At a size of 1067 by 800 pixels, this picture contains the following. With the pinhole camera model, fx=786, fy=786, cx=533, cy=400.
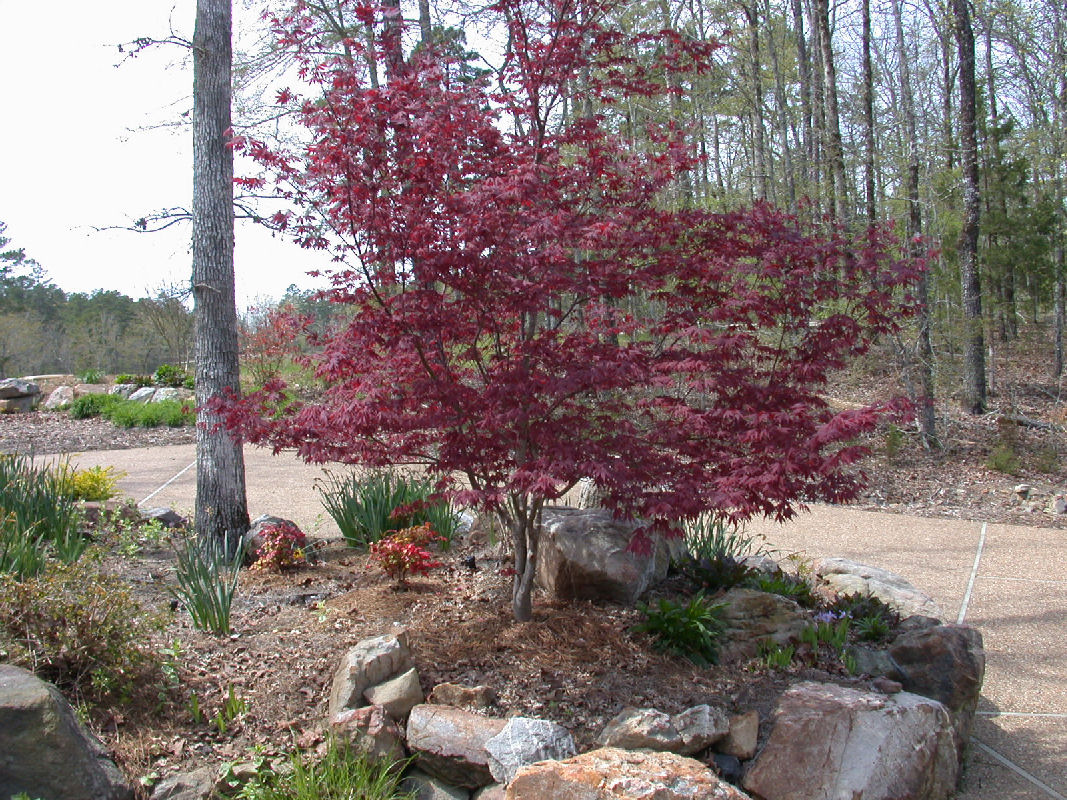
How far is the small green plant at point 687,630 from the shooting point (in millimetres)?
4168

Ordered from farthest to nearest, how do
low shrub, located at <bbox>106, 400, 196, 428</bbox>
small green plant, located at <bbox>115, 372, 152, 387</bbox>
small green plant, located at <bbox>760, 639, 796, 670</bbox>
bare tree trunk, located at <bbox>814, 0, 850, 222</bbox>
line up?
small green plant, located at <bbox>115, 372, 152, 387</bbox>
low shrub, located at <bbox>106, 400, 196, 428</bbox>
bare tree trunk, located at <bbox>814, 0, 850, 222</bbox>
small green plant, located at <bbox>760, 639, 796, 670</bbox>

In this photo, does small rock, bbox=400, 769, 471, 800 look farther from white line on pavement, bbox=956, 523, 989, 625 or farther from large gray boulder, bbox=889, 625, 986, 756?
white line on pavement, bbox=956, 523, 989, 625

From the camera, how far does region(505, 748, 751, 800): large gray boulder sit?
2.72 m

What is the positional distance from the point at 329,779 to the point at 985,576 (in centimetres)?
552

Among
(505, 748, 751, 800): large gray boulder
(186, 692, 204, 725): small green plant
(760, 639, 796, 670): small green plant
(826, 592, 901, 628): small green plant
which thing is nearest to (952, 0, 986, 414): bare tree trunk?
(826, 592, 901, 628): small green plant

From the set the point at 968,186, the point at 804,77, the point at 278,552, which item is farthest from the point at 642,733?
the point at 804,77

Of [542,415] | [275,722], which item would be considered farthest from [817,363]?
[275,722]

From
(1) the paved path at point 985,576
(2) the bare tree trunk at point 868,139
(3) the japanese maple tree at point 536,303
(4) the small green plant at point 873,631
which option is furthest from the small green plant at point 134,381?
(4) the small green plant at point 873,631

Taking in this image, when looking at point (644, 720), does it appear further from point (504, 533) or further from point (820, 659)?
point (504, 533)

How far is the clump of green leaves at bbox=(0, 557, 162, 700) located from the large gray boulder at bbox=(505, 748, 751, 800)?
188 centimetres

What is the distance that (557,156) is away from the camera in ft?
14.5

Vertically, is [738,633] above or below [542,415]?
below

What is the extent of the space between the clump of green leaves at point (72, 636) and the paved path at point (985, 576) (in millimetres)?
3188

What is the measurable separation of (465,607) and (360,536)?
1703mm
